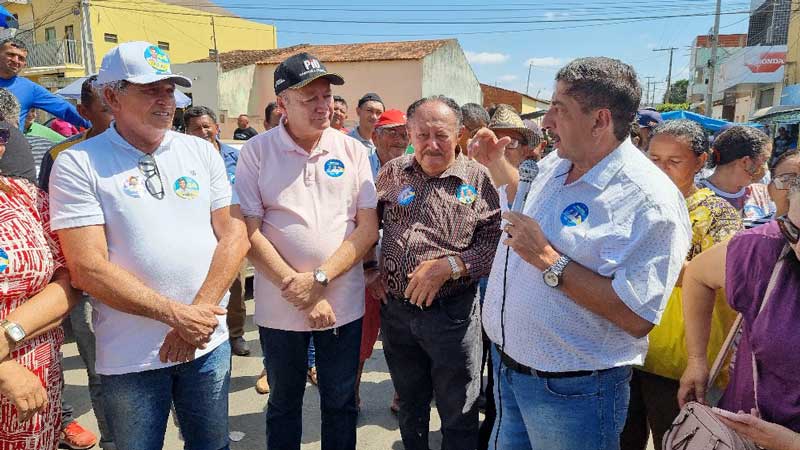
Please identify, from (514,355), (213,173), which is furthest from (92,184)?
(514,355)

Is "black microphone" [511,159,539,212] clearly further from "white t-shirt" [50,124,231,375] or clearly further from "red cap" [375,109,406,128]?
"red cap" [375,109,406,128]

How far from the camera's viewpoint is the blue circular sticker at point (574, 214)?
1.72 metres

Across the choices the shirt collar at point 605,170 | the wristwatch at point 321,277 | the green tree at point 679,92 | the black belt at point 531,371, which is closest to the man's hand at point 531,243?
the shirt collar at point 605,170

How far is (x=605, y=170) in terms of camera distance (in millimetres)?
1709

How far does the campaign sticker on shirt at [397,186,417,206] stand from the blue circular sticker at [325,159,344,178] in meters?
0.32

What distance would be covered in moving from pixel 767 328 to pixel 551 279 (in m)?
0.61

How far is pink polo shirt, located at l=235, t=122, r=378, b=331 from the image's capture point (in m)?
2.42

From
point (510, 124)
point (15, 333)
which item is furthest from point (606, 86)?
point (15, 333)

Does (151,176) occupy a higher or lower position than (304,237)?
higher

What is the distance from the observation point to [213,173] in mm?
2197

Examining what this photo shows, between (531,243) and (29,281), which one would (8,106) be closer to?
(29,281)

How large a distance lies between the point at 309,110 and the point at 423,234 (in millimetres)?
808

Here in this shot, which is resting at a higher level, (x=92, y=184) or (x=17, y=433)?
(x=92, y=184)

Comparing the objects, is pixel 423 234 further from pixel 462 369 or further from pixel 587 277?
pixel 587 277
